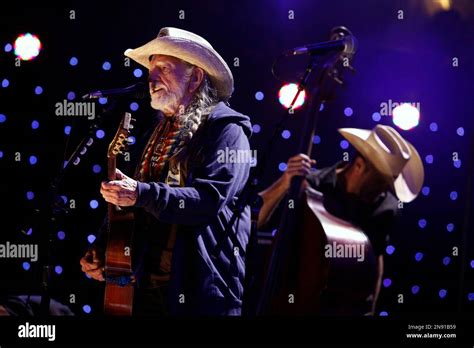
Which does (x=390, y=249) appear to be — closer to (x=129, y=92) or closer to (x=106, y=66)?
(x=129, y=92)

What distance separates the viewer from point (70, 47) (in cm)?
412

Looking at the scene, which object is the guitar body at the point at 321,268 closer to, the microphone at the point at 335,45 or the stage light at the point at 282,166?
the stage light at the point at 282,166

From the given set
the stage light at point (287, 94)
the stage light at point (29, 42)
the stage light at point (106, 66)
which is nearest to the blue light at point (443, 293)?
the stage light at point (287, 94)

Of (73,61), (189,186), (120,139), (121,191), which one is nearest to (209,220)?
(189,186)

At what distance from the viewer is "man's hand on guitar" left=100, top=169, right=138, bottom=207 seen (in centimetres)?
347

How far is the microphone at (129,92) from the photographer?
3873mm

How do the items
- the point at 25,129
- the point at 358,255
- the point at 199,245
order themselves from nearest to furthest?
the point at 199,245 < the point at 358,255 < the point at 25,129

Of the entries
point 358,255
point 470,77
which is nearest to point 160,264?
point 358,255

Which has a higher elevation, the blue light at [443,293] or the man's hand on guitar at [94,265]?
the man's hand on guitar at [94,265]

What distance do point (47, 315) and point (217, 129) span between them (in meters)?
1.31

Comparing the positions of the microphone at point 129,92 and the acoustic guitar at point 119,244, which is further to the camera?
the microphone at point 129,92

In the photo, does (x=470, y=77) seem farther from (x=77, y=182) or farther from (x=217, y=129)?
(x=77, y=182)

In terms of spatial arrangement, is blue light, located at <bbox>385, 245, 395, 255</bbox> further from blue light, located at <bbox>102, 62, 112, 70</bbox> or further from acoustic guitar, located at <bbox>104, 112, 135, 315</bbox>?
blue light, located at <bbox>102, 62, 112, 70</bbox>

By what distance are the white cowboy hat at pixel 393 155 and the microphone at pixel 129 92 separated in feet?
3.35
